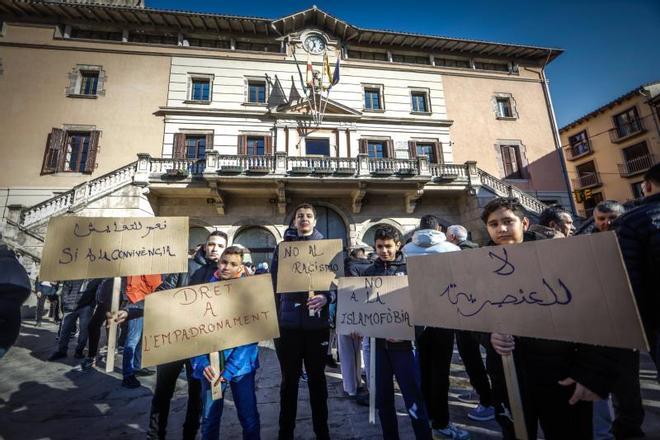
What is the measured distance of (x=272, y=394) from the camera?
3396 millimetres

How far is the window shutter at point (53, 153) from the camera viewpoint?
1120 cm

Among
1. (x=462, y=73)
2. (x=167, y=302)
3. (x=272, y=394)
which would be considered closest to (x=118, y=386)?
(x=272, y=394)

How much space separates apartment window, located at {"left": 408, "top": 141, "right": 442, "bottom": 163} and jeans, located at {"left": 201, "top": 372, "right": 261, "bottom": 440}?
13108 mm

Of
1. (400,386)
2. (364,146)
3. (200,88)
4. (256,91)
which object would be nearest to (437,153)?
(364,146)

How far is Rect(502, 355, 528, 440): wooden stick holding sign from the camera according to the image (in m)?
1.35

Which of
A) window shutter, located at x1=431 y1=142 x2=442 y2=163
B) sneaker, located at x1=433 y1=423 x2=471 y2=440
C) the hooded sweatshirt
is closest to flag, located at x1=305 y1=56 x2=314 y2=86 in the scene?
window shutter, located at x1=431 y1=142 x2=442 y2=163

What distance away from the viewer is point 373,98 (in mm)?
14602

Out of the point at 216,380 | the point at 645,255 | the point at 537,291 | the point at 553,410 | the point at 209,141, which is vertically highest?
the point at 209,141

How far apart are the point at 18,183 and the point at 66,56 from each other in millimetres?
6371

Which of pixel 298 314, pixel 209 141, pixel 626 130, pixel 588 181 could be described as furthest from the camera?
pixel 588 181

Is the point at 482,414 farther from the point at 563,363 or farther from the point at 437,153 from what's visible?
the point at 437,153

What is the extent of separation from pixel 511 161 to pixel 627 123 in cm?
1586

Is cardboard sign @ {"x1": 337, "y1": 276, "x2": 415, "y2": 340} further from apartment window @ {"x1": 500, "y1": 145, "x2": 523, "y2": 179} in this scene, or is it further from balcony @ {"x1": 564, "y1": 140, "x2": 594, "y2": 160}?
balcony @ {"x1": 564, "y1": 140, "x2": 594, "y2": 160}

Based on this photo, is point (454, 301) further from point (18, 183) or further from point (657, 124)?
point (657, 124)
